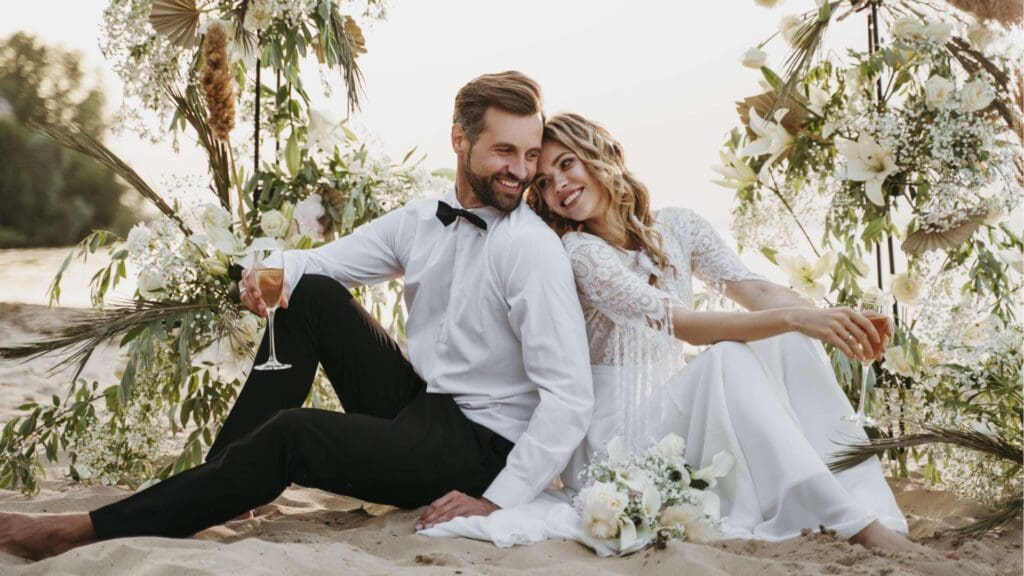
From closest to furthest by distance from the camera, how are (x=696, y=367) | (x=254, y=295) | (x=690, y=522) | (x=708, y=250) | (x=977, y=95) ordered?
(x=690, y=522)
(x=696, y=367)
(x=254, y=295)
(x=708, y=250)
(x=977, y=95)

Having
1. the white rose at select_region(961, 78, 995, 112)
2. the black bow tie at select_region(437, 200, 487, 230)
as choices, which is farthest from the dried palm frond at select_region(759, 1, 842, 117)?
the black bow tie at select_region(437, 200, 487, 230)

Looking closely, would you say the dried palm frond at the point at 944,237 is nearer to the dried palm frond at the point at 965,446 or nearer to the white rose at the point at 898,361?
the white rose at the point at 898,361

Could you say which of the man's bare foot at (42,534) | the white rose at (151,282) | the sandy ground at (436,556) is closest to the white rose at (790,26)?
the sandy ground at (436,556)

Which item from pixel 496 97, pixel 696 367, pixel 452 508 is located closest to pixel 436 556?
pixel 452 508

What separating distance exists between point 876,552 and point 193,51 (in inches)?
122

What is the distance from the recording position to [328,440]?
8.77ft

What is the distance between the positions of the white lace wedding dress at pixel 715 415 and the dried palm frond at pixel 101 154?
1.50 metres

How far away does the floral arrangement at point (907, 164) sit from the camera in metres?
3.39

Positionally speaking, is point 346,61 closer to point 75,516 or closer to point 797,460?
point 75,516

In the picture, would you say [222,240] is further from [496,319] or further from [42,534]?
[42,534]

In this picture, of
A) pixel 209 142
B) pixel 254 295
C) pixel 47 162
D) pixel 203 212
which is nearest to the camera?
pixel 254 295

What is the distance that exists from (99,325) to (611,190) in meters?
1.73

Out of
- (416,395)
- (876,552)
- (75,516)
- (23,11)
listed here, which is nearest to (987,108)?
(876,552)

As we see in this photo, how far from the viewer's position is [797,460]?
253 centimetres
